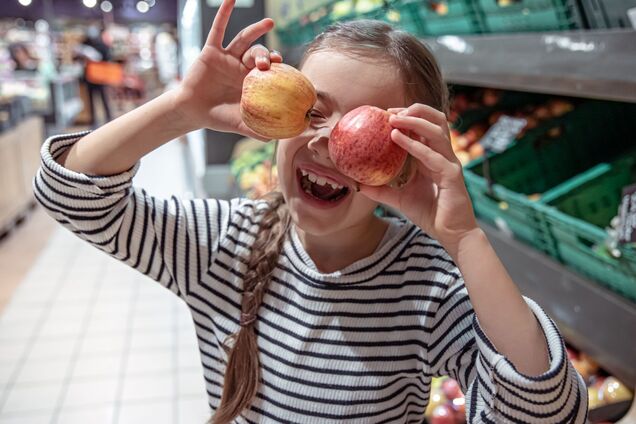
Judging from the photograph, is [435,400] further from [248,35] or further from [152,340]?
[152,340]

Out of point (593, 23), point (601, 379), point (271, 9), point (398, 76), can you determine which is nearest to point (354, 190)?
point (398, 76)

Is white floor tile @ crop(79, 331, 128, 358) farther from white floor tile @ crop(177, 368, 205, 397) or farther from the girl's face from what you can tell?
the girl's face

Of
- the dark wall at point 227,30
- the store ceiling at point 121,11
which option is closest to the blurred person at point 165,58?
the store ceiling at point 121,11

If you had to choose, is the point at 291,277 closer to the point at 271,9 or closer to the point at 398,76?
the point at 398,76

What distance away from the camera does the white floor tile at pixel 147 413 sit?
266cm

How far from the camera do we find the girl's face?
943 millimetres

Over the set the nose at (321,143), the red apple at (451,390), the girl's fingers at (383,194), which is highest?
the nose at (321,143)

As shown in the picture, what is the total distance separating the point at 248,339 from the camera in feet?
3.62

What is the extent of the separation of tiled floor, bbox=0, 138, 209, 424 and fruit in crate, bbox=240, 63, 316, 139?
2.08 metres

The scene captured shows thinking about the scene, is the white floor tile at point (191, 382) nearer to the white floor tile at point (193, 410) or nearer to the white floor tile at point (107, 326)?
the white floor tile at point (193, 410)

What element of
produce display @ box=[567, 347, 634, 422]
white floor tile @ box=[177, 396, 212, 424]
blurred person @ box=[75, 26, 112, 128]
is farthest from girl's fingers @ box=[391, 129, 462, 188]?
blurred person @ box=[75, 26, 112, 128]

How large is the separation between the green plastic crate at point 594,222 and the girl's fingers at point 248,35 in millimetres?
916

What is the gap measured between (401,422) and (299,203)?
47 cm

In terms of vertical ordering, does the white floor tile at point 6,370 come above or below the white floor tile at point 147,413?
above
